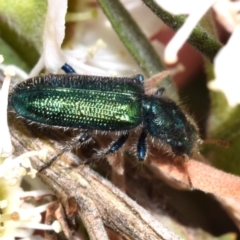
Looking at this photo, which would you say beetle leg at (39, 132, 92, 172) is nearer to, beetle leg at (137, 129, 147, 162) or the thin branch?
beetle leg at (137, 129, 147, 162)

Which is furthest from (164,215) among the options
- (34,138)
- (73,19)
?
(73,19)

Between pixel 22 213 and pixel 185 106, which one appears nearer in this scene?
pixel 22 213

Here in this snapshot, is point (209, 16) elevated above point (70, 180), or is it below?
above

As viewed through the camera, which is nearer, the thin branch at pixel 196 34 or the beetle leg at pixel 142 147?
the thin branch at pixel 196 34

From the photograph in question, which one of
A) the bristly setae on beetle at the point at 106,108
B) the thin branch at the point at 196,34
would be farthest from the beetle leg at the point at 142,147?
the thin branch at the point at 196,34

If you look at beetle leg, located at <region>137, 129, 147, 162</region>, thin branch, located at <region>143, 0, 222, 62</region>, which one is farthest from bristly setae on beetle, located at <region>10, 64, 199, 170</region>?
thin branch, located at <region>143, 0, 222, 62</region>

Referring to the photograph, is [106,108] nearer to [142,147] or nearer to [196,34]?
[142,147]

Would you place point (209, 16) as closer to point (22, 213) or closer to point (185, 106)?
point (185, 106)

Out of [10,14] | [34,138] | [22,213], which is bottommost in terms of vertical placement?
[22,213]

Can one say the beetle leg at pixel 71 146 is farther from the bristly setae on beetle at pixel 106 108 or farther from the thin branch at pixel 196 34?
the thin branch at pixel 196 34
